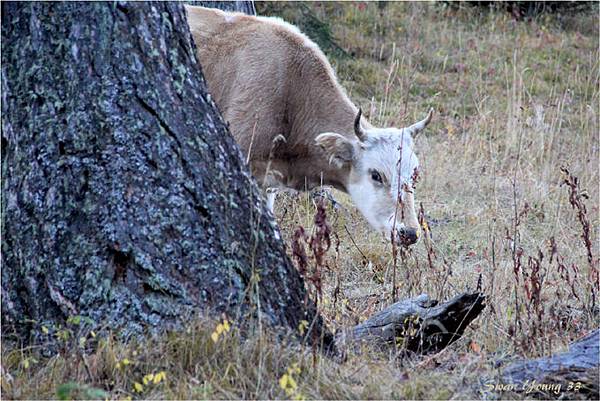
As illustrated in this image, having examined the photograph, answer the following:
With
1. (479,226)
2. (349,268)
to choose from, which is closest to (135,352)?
(349,268)

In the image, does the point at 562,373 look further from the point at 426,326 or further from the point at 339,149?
the point at 339,149

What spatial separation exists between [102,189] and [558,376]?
1783 mm

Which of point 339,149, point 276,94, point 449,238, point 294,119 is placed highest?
point 276,94

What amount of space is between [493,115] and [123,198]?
839 cm

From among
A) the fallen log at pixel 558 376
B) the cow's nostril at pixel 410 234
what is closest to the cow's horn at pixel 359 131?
the cow's nostril at pixel 410 234

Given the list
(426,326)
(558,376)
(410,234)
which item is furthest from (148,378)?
(410,234)

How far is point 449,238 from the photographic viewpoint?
7145mm

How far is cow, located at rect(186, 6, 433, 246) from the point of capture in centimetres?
660

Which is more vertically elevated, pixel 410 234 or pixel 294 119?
pixel 294 119

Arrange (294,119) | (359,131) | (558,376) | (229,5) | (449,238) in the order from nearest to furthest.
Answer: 1. (558,376)
2. (359,131)
3. (294,119)
4. (449,238)
5. (229,5)

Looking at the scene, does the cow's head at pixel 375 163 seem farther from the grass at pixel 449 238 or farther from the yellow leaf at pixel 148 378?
the yellow leaf at pixel 148 378

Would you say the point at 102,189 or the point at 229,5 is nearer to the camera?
the point at 102,189

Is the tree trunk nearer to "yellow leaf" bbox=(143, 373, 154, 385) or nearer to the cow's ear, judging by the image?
"yellow leaf" bbox=(143, 373, 154, 385)

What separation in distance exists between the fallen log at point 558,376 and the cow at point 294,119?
2995 mm
